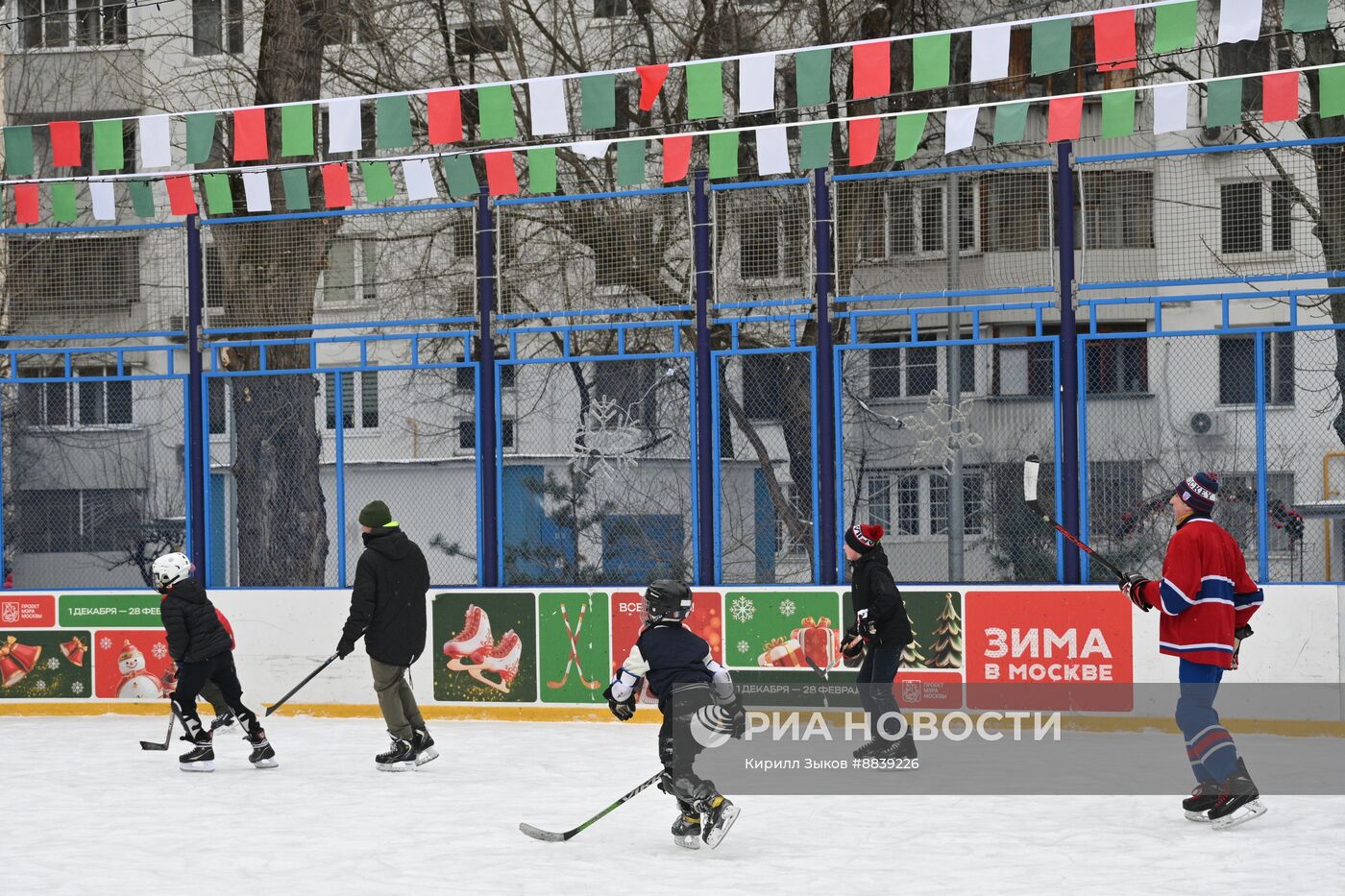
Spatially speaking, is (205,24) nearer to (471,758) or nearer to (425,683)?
(425,683)

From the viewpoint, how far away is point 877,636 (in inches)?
368

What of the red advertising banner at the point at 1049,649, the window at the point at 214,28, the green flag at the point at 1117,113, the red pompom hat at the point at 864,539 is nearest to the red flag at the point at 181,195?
the red pompom hat at the point at 864,539

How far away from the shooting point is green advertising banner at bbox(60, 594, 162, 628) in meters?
13.0

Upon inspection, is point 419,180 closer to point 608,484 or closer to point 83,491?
point 608,484

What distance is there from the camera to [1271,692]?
1102 centimetres

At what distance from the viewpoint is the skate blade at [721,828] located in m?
7.05

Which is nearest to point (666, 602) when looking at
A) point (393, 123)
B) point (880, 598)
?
point (880, 598)

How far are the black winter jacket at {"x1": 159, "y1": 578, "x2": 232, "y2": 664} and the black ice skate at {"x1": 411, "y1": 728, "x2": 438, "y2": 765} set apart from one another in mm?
1248

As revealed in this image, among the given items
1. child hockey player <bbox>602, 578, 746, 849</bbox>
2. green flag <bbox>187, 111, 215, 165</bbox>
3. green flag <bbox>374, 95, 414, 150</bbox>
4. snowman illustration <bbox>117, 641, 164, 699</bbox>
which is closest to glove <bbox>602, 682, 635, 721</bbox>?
child hockey player <bbox>602, 578, 746, 849</bbox>

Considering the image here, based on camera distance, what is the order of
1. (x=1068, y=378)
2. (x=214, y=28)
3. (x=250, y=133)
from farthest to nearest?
(x=214, y=28), (x=250, y=133), (x=1068, y=378)

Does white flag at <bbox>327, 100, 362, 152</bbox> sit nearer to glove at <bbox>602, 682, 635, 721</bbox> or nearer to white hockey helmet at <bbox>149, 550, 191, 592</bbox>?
white hockey helmet at <bbox>149, 550, 191, 592</bbox>

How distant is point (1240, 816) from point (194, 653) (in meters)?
5.86

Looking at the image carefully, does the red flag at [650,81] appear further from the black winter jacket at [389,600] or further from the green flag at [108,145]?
the green flag at [108,145]

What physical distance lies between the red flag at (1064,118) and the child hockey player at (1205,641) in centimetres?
414
